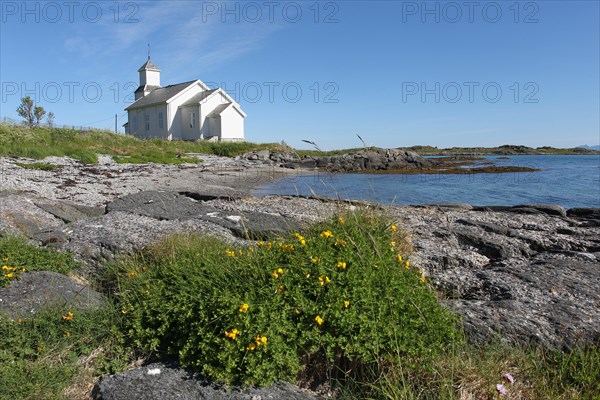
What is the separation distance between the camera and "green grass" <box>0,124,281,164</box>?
76.7 feet

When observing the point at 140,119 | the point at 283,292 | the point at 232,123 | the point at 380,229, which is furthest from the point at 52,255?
the point at 140,119

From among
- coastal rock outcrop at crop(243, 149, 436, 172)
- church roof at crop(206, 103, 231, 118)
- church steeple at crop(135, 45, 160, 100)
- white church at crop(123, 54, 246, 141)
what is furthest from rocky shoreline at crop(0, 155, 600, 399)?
church steeple at crop(135, 45, 160, 100)

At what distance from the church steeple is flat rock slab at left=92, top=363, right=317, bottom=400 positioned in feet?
182

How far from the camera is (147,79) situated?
54406 millimetres

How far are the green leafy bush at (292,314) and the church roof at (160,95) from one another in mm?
47913

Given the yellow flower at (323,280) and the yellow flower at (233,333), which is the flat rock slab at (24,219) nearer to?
the yellow flower at (233,333)

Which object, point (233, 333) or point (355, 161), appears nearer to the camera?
point (233, 333)

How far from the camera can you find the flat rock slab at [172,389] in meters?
3.08

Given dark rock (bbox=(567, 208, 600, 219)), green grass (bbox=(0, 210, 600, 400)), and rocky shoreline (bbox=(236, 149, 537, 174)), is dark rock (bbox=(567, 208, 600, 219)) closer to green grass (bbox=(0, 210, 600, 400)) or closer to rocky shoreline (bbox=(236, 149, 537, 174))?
green grass (bbox=(0, 210, 600, 400))

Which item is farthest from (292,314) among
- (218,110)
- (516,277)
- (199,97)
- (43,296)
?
(199,97)

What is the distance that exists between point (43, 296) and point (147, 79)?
179 feet

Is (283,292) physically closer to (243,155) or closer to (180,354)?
(180,354)

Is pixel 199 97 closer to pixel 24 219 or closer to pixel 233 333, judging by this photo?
pixel 24 219

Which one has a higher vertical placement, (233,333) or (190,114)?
(190,114)
